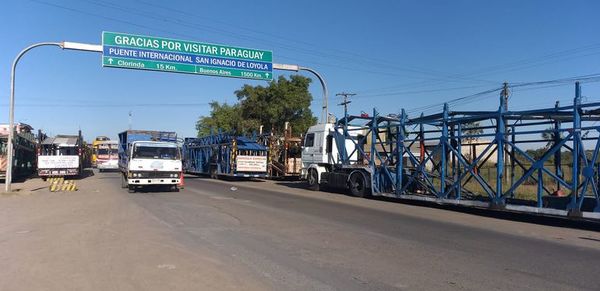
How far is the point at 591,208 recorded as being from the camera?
13.3m

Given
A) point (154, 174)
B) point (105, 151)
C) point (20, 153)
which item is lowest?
point (154, 174)

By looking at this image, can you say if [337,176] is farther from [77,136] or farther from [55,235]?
[77,136]

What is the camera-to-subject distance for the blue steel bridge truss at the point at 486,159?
42.3ft

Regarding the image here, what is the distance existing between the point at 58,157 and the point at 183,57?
41.8ft

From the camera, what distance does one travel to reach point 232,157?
30.8 m

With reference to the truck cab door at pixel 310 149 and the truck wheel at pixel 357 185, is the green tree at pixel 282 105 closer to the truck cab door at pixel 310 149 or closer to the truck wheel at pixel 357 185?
the truck cab door at pixel 310 149

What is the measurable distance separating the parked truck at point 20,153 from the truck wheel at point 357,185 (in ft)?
57.9

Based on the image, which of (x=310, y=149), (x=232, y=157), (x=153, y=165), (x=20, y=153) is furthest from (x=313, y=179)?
(x=20, y=153)

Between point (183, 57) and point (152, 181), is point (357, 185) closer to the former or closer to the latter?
point (152, 181)

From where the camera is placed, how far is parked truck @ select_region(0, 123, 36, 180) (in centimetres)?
2820

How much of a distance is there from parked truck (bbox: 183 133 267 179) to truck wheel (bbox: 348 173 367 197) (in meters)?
10.1

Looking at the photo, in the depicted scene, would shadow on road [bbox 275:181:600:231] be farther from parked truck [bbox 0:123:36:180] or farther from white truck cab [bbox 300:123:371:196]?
parked truck [bbox 0:123:36:180]

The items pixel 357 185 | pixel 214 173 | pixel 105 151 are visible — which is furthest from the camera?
pixel 105 151

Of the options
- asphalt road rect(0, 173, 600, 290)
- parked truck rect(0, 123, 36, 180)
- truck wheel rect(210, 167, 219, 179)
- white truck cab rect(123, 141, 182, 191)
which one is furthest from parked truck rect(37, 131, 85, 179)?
asphalt road rect(0, 173, 600, 290)
